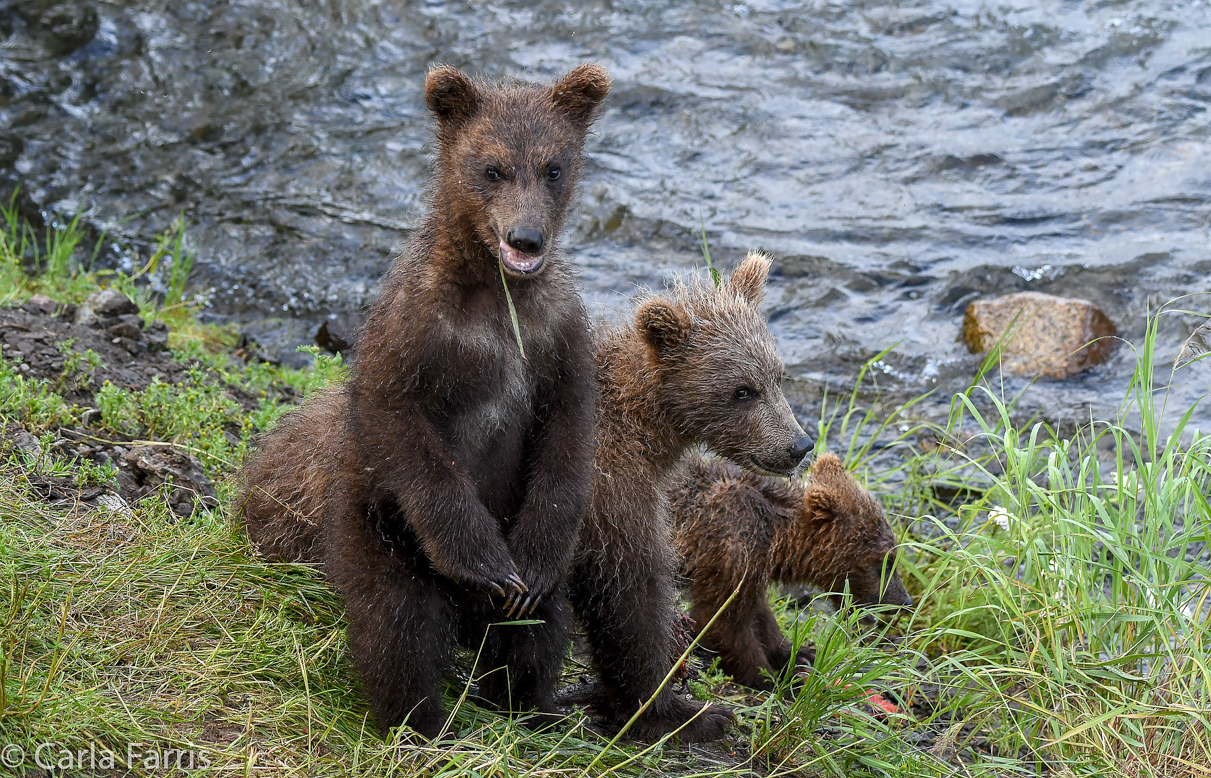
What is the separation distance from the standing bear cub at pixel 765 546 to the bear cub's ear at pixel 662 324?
4.07 feet

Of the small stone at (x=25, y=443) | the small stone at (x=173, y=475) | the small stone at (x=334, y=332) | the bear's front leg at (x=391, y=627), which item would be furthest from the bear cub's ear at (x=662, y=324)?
the small stone at (x=334, y=332)

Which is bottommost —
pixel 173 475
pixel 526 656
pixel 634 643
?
pixel 634 643

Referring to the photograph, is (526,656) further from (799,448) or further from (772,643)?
(772,643)

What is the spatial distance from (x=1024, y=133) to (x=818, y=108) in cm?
198

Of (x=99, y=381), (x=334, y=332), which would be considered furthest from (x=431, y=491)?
(x=334, y=332)

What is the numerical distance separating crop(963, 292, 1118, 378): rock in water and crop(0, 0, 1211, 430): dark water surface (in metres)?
0.19

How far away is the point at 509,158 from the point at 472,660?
2.02 m

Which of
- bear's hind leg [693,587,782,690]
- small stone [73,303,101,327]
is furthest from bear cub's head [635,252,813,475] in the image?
small stone [73,303,101,327]

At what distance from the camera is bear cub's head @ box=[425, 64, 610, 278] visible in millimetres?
4305

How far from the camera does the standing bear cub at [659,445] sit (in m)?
5.10

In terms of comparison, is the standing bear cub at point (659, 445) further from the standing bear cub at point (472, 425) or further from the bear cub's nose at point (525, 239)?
the bear cub's nose at point (525, 239)

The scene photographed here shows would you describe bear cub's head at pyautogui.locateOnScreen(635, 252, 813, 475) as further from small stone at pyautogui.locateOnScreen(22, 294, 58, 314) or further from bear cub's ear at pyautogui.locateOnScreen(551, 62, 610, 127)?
small stone at pyautogui.locateOnScreen(22, 294, 58, 314)

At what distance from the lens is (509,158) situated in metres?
4.40

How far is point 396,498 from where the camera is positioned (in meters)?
4.40
